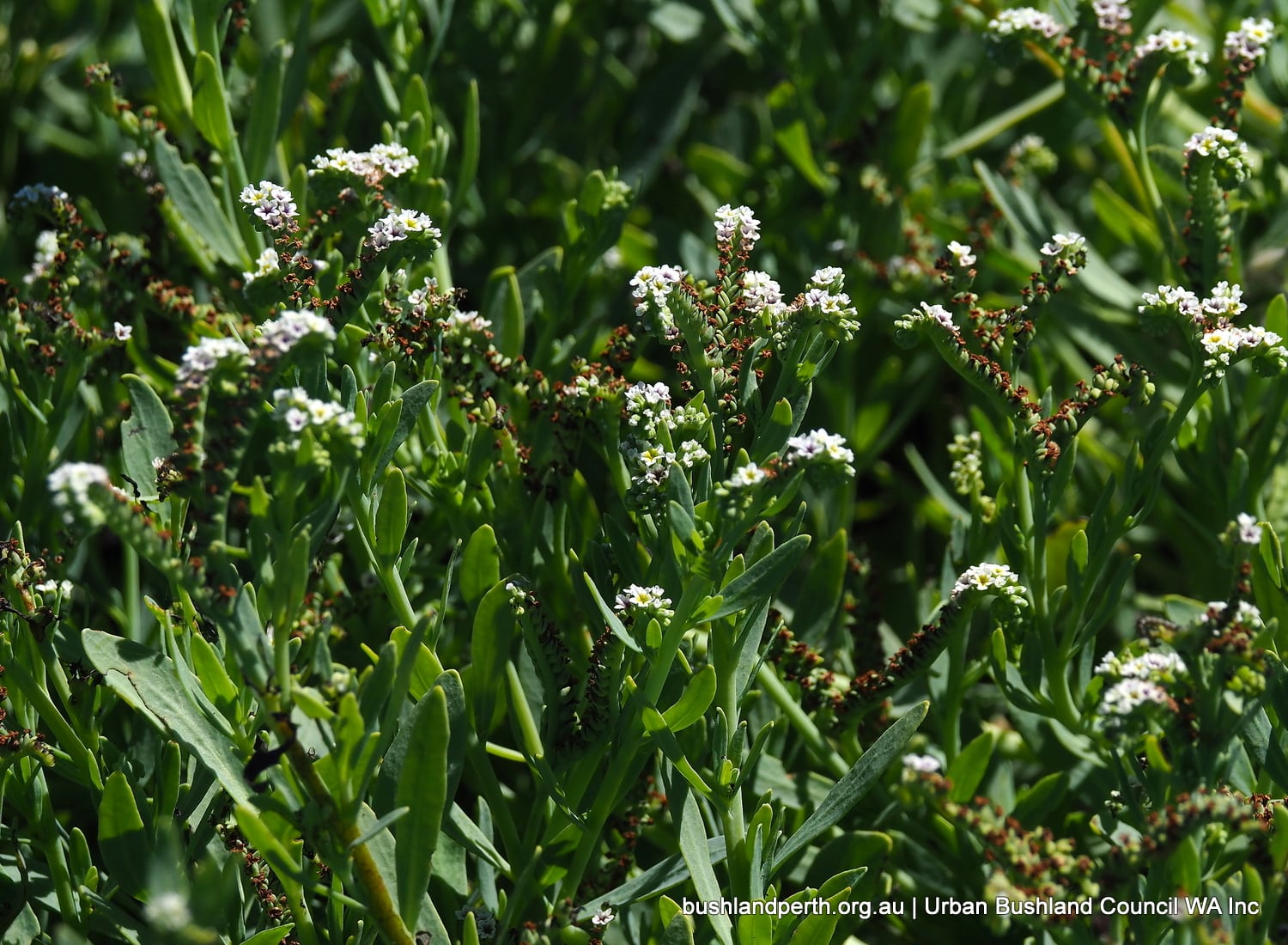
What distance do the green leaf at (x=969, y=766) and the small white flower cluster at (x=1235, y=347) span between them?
1.71 ft

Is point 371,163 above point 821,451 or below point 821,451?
above

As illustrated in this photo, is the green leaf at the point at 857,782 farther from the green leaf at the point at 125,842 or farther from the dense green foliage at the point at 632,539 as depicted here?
the green leaf at the point at 125,842

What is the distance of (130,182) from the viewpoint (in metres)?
1.96

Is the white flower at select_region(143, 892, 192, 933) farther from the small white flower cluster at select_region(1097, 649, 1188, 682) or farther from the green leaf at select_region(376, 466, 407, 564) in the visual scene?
the small white flower cluster at select_region(1097, 649, 1188, 682)

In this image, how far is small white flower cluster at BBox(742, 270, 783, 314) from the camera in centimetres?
141

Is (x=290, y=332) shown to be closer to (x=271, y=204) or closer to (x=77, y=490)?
(x=77, y=490)

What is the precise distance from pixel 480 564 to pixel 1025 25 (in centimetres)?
116

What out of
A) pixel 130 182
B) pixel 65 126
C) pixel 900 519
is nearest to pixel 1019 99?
pixel 900 519

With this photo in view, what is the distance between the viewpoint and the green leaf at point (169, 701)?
1.25 meters

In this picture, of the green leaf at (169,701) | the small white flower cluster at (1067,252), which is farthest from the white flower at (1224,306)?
the green leaf at (169,701)

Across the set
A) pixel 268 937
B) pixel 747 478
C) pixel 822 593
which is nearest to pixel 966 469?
pixel 822 593

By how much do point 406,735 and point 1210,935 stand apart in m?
0.80

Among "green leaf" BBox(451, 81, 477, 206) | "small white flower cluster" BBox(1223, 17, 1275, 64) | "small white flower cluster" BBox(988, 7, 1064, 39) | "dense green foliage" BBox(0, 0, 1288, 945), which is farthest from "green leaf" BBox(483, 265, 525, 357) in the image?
"small white flower cluster" BBox(1223, 17, 1275, 64)

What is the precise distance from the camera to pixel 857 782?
142 cm
